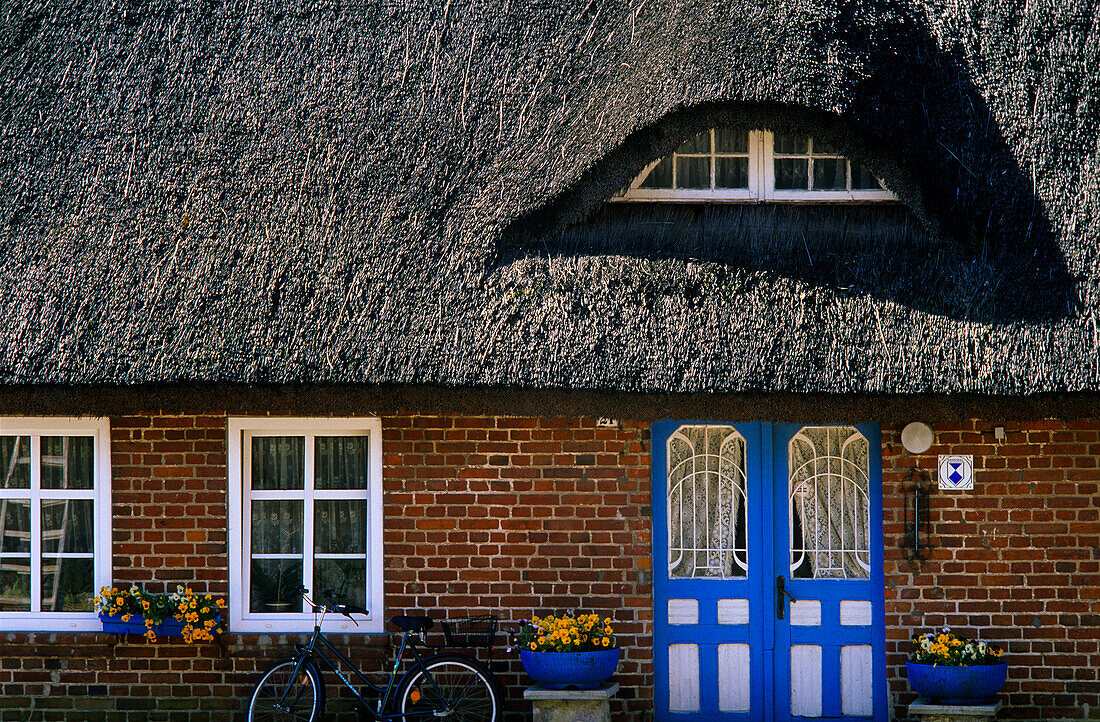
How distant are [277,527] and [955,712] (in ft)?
14.9

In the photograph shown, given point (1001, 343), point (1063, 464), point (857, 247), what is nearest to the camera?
point (1001, 343)

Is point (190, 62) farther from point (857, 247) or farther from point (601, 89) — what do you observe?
point (857, 247)

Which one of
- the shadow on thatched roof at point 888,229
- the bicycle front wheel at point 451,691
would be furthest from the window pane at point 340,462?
the shadow on thatched roof at point 888,229

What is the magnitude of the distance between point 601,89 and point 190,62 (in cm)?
288

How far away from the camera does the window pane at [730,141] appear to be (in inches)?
266

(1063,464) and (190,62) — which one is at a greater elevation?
(190,62)

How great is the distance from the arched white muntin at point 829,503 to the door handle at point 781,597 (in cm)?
12

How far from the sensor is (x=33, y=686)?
6773mm

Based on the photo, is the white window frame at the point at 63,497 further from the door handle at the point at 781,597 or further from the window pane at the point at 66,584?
the door handle at the point at 781,597

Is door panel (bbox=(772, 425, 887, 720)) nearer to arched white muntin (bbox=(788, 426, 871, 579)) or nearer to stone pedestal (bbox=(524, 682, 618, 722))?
arched white muntin (bbox=(788, 426, 871, 579))

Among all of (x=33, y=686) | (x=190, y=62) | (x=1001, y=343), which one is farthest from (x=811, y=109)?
(x=33, y=686)

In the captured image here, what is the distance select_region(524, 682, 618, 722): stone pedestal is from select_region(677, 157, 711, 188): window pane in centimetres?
335

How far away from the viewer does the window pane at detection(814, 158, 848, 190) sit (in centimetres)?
668

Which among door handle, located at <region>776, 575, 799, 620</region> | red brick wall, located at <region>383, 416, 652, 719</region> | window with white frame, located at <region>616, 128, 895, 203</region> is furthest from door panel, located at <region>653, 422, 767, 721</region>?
window with white frame, located at <region>616, 128, 895, 203</region>
